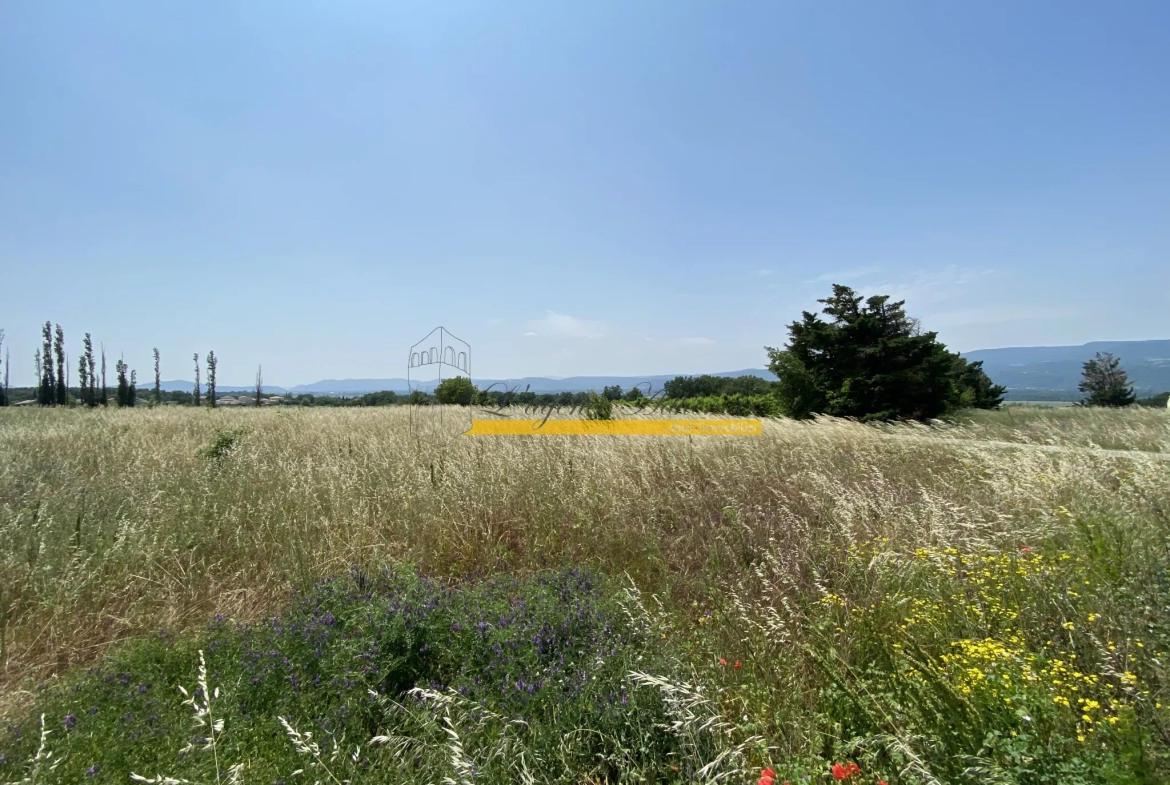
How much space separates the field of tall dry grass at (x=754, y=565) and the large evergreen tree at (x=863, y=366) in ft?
31.2

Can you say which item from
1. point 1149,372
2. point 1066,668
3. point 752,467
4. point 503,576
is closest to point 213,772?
point 503,576

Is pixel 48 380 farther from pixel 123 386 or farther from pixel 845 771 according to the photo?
pixel 845 771

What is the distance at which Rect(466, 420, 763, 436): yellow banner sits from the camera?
25.2 ft

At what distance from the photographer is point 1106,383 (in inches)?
1409

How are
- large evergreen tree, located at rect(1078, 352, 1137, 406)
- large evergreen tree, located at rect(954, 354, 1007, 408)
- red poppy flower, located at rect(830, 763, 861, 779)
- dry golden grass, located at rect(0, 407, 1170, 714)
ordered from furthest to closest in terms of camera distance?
1. large evergreen tree, located at rect(1078, 352, 1137, 406)
2. large evergreen tree, located at rect(954, 354, 1007, 408)
3. dry golden grass, located at rect(0, 407, 1170, 714)
4. red poppy flower, located at rect(830, 763, 861, 779)

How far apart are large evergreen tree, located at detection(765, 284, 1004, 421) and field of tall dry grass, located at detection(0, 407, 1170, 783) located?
9512 mm

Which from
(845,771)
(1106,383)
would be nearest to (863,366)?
(845,771)

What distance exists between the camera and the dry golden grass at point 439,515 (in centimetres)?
A: 282

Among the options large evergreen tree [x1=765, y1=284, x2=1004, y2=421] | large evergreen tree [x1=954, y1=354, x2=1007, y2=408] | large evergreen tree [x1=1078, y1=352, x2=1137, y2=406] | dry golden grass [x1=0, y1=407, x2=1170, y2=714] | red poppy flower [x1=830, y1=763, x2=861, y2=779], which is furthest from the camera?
large evergreen tree [x1=1078, y1=352, x2=1137, y2=406]

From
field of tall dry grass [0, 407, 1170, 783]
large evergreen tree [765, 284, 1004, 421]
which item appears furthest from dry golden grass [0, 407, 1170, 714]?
large evergreen tree [765, 284, 1004, 421]

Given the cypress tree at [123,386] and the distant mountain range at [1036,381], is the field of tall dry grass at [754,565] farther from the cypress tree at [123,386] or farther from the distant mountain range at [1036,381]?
the cypress tree at [123,386]

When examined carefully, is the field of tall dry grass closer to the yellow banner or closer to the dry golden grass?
the dry golden grass

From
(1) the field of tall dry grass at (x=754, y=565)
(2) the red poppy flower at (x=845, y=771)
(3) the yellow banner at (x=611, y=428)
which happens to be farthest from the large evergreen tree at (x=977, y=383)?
(2) the red poppy flower at (x=845, y=771)

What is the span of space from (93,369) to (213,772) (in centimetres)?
6086
